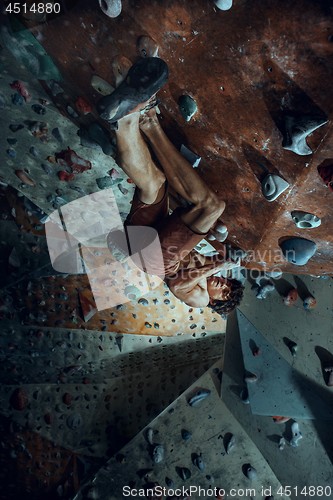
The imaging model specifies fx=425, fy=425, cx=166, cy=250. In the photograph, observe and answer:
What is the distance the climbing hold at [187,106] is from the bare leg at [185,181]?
64mm

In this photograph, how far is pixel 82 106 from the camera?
1.05m

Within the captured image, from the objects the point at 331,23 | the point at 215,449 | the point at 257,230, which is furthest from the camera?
the point at 215,449

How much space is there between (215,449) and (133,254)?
3.43ft

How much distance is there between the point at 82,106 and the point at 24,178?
0.48m

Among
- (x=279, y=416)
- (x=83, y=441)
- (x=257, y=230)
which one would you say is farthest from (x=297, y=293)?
(x=83, y=441)

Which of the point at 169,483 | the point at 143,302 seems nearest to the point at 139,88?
the point at 143,302

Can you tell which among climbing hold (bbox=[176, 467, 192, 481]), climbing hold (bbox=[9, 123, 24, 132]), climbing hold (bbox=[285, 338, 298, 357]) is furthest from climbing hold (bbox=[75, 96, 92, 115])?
climbing hold (bbox=[176, 467, 192, 481])

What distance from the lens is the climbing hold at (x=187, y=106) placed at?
33.2 inches

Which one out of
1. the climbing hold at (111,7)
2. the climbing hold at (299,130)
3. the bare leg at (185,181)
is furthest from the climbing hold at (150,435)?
the climbing hold at (111,7)

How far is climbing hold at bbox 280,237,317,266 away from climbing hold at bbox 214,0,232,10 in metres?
0.58

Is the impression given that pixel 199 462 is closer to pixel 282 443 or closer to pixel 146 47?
pixel 282 443

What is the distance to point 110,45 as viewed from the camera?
84 centimetres

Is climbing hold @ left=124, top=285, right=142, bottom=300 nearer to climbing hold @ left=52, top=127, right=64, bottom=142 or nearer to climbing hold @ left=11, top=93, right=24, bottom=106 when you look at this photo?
climbing hold @ left=52, top=127, right=64, bottom=142

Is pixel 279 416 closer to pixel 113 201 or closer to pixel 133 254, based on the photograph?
pixel 133 254
